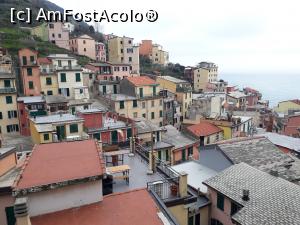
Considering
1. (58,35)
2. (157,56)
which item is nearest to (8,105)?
(58,35)

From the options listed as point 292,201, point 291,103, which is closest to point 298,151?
point 292,201

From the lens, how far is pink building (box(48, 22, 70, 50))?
270ft

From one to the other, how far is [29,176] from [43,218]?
1545mm

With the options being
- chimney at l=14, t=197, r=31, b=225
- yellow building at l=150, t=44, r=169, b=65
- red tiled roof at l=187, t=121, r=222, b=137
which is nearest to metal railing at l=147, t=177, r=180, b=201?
chimney at l=14, t=197, r=31, b=225

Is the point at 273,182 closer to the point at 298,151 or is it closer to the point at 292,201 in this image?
the point at 292,201

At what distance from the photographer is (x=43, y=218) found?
29.9 feet

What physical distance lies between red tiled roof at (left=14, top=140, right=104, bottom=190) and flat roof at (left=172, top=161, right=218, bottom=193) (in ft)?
33.6

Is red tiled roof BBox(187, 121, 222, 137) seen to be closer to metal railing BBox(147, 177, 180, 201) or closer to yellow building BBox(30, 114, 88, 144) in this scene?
yellow building BBox(30, 114, 88, 144)

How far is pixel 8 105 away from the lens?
38375 mm

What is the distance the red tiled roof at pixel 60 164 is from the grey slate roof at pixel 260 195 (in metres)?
7.97

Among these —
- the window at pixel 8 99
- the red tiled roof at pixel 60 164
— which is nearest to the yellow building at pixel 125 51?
the window at pixel 8 99

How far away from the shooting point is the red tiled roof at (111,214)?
900 centimetres

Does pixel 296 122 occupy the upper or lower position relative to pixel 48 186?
lower

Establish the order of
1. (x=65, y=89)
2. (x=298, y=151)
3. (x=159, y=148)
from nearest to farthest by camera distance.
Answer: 1. (x=298, y=151)
2. (x=159, y=148)
3. (x=65, y=89)
